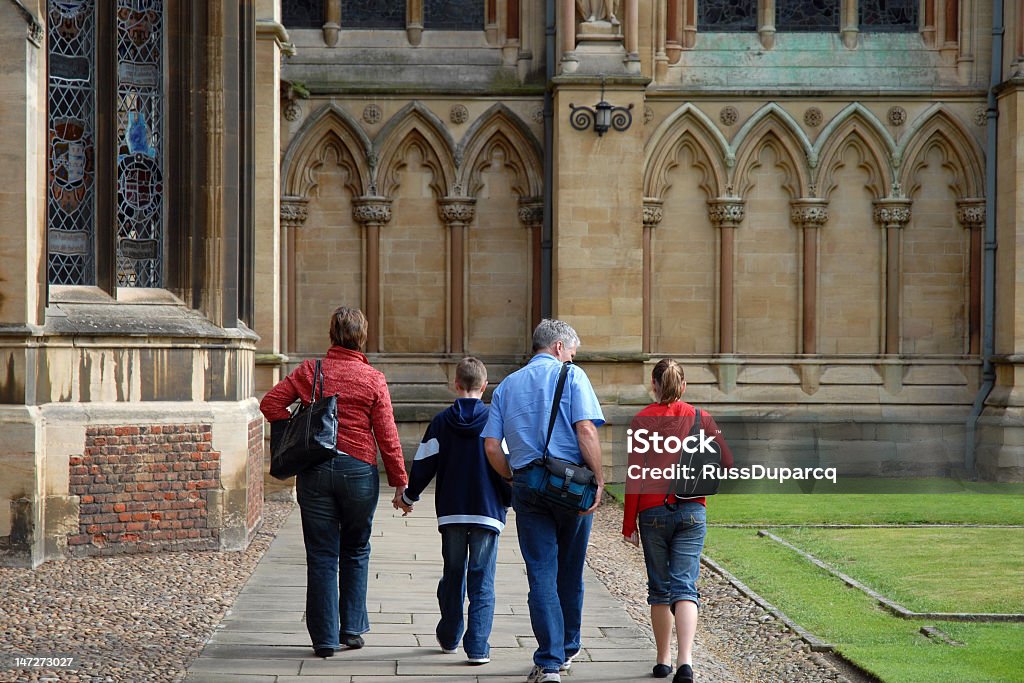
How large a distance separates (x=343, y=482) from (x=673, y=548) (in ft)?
5.10

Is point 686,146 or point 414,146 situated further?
point 686,146

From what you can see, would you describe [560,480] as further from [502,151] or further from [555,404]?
[502,151]

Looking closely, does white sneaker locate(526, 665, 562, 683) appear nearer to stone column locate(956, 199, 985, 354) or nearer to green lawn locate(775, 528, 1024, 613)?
green lawn locate(775, 528, 1024, 613)

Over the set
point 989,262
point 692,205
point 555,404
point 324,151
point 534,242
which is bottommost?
point 555,404

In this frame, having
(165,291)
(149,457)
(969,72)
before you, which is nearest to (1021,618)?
(149,457)

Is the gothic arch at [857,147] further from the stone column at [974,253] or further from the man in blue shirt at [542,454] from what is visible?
the man in blue shirt at [542,454]

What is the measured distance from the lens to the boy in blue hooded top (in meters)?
6.35

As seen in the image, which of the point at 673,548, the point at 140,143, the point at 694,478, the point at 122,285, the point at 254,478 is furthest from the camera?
the point at 254,478

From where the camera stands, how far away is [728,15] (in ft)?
54.7

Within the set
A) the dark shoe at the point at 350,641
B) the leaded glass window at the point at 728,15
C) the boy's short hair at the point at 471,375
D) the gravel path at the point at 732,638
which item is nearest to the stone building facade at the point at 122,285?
the gravel path at the point at 732,638

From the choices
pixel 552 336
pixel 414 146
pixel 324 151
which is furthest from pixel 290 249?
pixel 552 336

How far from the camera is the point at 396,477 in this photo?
6.31 metres

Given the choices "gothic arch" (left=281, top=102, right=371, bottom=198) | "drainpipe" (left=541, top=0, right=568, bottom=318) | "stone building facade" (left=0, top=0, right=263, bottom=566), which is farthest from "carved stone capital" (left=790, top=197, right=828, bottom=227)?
"stone building facade" (left=0, top=0, right=263, bottom=566)

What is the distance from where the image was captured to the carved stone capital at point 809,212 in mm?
16438
